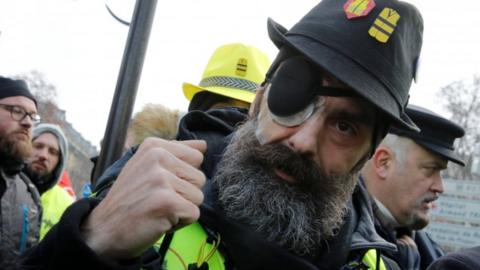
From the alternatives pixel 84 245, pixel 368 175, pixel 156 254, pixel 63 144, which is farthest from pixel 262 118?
pixel 63 144

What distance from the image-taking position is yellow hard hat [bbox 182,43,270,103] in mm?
3295

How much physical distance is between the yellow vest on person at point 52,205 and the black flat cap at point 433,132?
2840mm

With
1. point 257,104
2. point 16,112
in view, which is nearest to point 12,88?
point 16,112

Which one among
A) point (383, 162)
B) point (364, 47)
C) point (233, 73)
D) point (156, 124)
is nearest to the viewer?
point (364, 47)

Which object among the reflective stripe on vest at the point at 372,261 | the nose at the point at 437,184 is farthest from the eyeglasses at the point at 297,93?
the nose at the point at 437,184

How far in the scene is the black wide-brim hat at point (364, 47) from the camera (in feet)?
6.12

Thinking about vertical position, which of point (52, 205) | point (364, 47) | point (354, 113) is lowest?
point (52, 205)

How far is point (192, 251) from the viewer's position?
1.66 m

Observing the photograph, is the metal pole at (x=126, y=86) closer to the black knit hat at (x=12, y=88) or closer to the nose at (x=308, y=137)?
the nose at (x=308, y=137)

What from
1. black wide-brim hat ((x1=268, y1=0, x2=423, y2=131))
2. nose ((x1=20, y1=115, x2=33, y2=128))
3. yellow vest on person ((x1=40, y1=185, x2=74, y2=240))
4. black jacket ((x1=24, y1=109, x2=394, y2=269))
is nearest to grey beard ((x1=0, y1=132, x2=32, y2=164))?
nose ((x1=20, y1=115, x2=33, y2=128))

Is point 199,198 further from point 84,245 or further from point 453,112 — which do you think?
point 453,112

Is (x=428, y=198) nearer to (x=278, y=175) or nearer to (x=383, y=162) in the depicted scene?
(x=383, y=162)

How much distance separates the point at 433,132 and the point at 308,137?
2.14 metres

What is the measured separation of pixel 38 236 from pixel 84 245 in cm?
287
